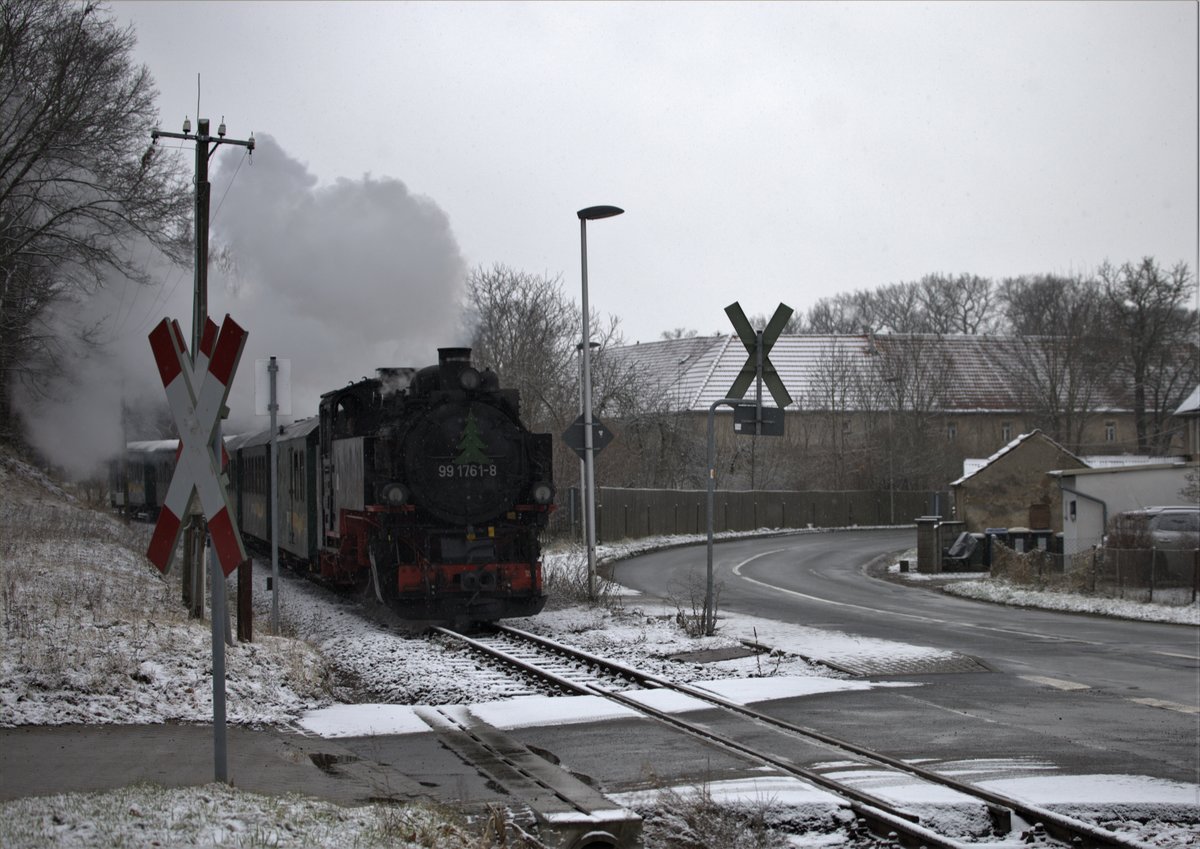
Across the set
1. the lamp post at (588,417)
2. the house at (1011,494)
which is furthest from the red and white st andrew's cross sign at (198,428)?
the house at (1011,494)

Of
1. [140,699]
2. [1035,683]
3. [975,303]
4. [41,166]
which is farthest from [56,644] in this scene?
[975,303]

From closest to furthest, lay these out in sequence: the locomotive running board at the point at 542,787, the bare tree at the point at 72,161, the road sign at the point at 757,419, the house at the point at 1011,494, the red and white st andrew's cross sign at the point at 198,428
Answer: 1. the red and white st andrew's cross sign at the point at 198,428
2. the locomotive running board at the point at 542,787
3. the road sign at the point at 757,419
4. the bare tree at the point at 72,161
5. the house at the point at 1011,494

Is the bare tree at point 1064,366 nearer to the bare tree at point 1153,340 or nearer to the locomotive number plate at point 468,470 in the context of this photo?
the bare tree at point 1153,340

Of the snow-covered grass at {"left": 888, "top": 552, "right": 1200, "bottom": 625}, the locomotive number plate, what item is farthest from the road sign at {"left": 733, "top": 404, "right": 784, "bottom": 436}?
the snow-covered grass at {"left": 888, "top": 552, "right": 1200, "bottom": 625}

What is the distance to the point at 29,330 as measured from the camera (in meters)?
30.3

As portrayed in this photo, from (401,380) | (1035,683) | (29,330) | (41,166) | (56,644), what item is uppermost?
(41,166)

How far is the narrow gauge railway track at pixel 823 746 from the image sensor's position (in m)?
6.71

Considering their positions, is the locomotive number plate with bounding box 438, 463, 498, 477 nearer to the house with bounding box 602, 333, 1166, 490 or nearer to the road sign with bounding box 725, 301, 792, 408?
the road sign with bounding box 725, 301, 792, 408

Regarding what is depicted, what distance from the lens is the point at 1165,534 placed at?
75.7 ft

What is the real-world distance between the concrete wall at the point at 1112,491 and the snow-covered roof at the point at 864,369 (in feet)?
99.3

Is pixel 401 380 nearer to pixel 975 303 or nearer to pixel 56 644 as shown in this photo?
pixel 56 644

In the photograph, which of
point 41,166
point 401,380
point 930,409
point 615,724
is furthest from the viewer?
point 930,409

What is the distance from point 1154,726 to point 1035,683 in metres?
2.13

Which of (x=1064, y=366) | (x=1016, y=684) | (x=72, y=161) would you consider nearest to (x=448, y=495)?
(x=1016, y=684)
